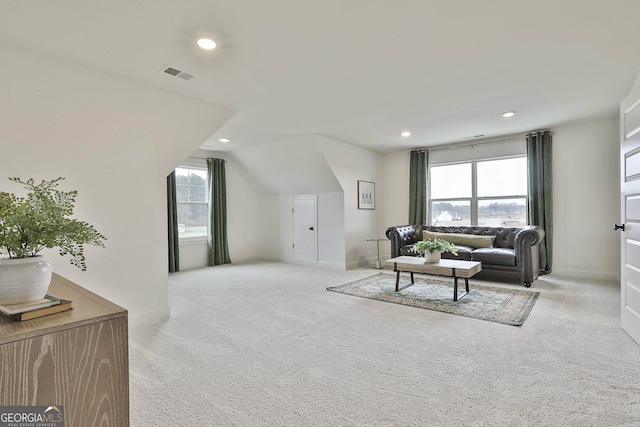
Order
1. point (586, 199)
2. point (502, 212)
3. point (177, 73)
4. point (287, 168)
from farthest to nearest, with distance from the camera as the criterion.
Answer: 1. point (287, 168)
2. point (502, 212)
3. point (586, 199)
4. point (177, 73)

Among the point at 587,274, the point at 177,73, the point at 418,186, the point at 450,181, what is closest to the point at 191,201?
the point at 177,73

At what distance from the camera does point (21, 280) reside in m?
1.07

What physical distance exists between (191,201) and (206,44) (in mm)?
4423

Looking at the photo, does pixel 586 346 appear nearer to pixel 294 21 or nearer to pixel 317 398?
pixel 317 398

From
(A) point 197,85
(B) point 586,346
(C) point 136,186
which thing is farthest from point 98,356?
(B) point 586,346

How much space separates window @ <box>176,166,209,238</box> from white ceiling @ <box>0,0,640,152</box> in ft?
9.08

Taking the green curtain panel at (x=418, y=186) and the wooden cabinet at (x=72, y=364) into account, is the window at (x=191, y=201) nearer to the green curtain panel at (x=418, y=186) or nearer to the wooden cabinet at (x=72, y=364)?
the green curtain panel at (x=418, y=186)

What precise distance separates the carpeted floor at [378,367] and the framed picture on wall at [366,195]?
2983mm

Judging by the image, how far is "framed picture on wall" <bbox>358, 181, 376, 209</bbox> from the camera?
643cm

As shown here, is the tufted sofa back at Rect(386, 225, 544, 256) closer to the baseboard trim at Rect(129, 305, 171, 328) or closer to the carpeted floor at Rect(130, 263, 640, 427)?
the carpeted floor at Rect(130, 263, 640, 427)

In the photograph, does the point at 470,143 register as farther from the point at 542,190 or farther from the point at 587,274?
the point at 587,274

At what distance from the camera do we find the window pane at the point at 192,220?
6262 mm

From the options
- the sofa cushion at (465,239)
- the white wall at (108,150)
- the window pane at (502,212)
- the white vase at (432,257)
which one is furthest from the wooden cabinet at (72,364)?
the window pane at (502,212)

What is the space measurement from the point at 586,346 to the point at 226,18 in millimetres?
3518
